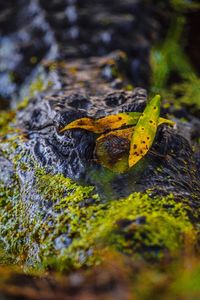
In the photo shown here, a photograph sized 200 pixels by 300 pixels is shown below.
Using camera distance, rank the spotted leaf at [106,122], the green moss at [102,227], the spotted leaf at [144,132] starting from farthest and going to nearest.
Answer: the spotted leaf at [106,122] → the spotted leaf at [144,132] → the green moss at [102,227]

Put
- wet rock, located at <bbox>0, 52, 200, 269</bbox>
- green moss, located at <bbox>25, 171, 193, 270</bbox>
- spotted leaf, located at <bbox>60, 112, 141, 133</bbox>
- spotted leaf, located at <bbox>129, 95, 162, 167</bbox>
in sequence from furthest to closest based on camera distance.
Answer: spotted leaf, located at <bbox>60, 112, 141, 133</bbox> < spotted leaf, located at <bbox>129, 95, 162, 167</bbox> < wet rock, located at <bbox>0, 52, 200, 269</bbox> < green moss, located at <bbox>25, 171, 193, 270</bbox>

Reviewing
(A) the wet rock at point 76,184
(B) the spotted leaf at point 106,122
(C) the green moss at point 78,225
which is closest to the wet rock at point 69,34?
(A) the wet rock at point 76,184

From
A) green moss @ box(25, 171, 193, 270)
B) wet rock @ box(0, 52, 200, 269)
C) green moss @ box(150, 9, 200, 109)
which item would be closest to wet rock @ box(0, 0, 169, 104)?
green moss @ box(150, 9, 200, 109)

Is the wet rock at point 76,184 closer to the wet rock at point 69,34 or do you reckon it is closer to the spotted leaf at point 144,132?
the spotted leaf at point 144,132

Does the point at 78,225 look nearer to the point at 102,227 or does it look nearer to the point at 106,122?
the point at 102,227

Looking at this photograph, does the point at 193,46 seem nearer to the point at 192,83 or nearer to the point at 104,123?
the point at 192,83

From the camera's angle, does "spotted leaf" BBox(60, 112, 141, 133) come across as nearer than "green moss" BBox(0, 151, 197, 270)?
No

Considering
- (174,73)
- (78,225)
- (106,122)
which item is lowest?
(174,73)

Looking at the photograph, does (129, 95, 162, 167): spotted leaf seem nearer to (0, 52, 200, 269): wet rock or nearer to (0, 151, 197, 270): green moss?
(0, 52, 200, 269): wet rock

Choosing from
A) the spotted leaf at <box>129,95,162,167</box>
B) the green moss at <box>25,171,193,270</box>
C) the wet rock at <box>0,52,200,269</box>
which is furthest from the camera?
the spotted leaf at <box>129,95,162,167</box>

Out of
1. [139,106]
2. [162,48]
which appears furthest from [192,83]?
[139,106]

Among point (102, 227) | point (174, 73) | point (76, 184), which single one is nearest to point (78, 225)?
point (102, 227)

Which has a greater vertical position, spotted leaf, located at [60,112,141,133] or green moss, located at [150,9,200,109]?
spotted leaf, located at [60,112,141,133]
